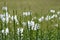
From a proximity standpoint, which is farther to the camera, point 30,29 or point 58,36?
point 58,36

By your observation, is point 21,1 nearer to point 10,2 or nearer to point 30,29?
point 10,2

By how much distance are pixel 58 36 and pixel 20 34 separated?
1.01 meters

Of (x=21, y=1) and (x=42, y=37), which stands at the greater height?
(x=21, y=1)

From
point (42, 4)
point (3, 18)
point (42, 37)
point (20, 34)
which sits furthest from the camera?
point (42, 4)

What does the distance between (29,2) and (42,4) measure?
24.7 inches

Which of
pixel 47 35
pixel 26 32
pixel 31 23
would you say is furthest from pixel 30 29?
pixel 47 35

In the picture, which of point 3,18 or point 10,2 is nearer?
point 3,18

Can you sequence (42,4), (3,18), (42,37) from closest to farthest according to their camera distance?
(3,18), (42,37), (42,4)

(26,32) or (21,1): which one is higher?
(21,1)

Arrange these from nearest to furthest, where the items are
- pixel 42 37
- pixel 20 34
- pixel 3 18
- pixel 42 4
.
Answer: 1. pixel 20 34
2. pixel 3 18
3. pixel 42 37
4. pixel 42 4

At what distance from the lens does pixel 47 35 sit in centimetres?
430

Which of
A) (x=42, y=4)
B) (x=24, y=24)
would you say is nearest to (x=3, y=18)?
(x=24, y=24)

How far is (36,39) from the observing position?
3832 millimetres

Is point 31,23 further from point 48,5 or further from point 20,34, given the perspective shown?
point 48,5
